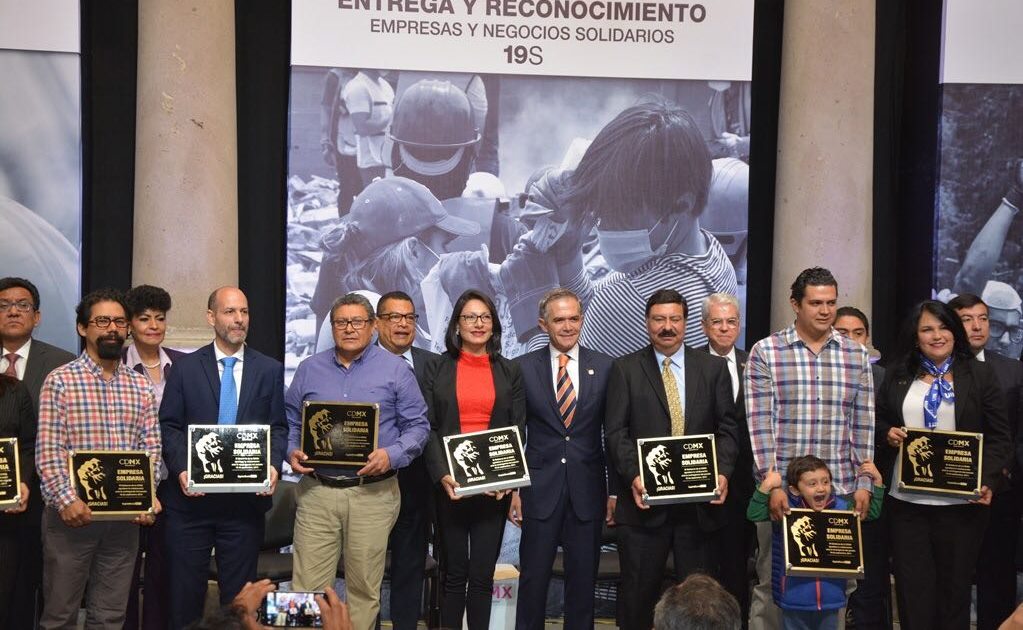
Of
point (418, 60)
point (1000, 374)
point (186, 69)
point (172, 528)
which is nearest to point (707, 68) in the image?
point (418, 60)

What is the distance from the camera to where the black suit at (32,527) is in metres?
5.94

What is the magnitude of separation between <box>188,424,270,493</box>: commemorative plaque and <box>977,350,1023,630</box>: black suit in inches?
154

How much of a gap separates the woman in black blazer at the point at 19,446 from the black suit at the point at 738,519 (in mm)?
3518

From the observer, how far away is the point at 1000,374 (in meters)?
6.40

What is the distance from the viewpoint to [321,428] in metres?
5.69

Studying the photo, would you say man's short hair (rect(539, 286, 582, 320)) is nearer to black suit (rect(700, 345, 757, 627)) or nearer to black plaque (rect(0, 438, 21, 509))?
black suit (rect(700, 345, 757, 627))

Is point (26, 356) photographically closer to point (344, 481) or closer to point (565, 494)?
point (344, 481)

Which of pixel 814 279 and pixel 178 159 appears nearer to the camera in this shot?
pixel 814 279

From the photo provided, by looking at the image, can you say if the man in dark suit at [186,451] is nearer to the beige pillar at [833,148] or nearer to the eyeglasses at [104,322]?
the eyeglasses at [104,322]

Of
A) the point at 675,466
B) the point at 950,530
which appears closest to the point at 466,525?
the point at 675,466

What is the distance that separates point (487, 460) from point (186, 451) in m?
1.49

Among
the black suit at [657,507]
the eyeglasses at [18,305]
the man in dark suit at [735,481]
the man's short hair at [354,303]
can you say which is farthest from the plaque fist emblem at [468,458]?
the eyeglasses at [18,305]

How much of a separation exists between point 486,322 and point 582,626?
1.66m

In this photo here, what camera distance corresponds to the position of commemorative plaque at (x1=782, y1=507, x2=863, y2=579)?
5.42 metres
